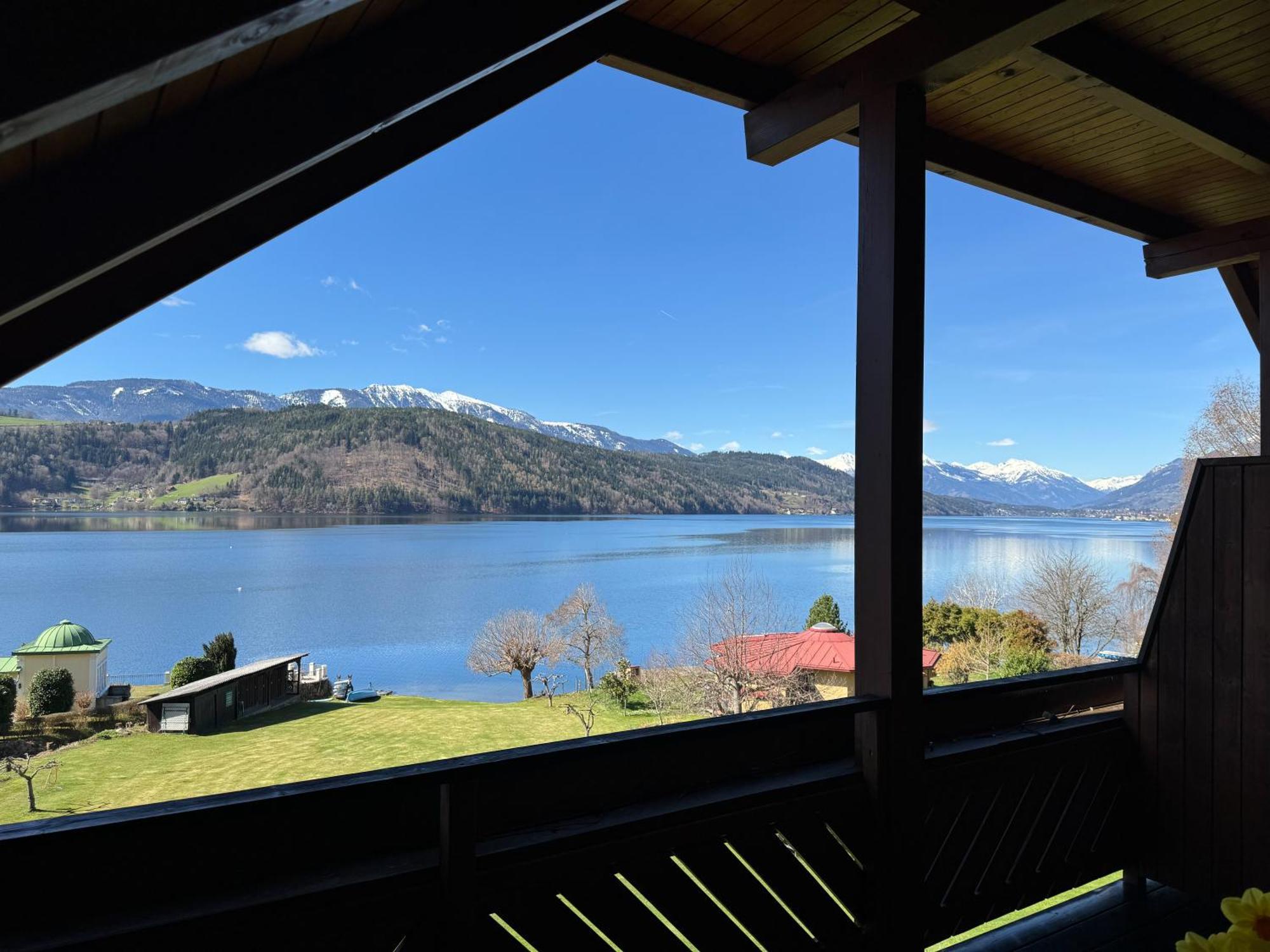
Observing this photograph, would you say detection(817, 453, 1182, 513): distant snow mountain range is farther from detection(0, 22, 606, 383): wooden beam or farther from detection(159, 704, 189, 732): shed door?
detection(0, 22, 606, 383): wooden beam

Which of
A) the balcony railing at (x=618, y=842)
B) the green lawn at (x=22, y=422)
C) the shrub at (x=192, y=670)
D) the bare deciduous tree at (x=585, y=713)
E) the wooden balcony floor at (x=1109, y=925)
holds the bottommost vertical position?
the bare deciduous tree at (x=585, y=713)

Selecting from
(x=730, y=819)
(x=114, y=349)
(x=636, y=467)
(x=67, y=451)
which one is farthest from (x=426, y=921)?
(x=114, y=349)

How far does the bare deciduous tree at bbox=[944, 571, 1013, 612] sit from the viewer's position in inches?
1149

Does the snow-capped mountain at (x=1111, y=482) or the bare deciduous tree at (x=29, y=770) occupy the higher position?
the snow-capped mountain at (x=1111, y=482)

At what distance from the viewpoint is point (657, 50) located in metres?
1.88

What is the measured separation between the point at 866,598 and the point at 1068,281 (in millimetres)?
86618

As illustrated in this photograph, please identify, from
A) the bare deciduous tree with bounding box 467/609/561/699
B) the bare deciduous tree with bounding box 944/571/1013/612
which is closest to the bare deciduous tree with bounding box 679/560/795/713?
the bare deciduous tree with bounding box 467/609/561/699

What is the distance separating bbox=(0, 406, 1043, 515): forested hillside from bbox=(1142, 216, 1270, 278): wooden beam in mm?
39781

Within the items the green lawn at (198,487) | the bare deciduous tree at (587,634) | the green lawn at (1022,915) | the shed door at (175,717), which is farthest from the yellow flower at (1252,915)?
the green lawn at (198,487)

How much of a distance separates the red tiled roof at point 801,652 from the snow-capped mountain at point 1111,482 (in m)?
91.1

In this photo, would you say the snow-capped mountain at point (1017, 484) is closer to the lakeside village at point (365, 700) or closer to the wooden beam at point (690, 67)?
the lakeside village at point (365, 700)

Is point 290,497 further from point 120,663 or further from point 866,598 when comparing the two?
point 866,598

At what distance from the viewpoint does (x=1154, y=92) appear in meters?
2.07

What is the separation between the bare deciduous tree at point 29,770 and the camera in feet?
56.1
